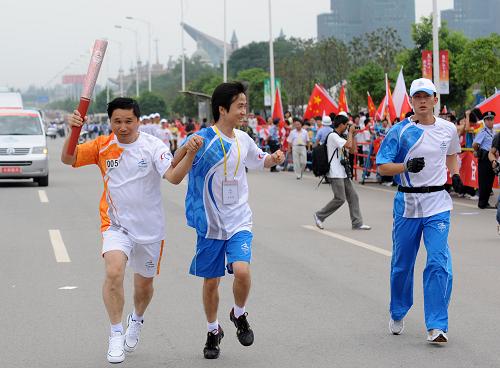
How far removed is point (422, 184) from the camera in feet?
24.8

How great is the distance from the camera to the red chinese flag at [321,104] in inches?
1107

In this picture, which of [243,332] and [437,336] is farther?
[437,336]

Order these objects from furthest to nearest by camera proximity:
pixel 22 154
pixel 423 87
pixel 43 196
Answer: pixel 22 154 → pixel 43 196 → pixel 423 87

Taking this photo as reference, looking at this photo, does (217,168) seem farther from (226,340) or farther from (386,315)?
(386,315)

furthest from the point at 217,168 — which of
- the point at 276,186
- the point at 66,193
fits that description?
the point at 276,186

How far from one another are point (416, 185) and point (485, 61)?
89.0 feet

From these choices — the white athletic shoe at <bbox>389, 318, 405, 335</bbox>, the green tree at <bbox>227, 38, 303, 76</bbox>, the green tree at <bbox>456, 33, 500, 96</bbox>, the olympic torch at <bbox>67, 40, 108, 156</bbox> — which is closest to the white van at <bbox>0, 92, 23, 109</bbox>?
the green tree at <bbox>456, 33, 500, 96</bbox>

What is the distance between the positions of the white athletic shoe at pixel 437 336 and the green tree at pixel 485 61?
2729 cm

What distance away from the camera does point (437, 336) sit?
7.13 meters

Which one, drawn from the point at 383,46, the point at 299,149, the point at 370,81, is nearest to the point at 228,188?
the point at 299,149

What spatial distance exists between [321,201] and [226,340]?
1260cm

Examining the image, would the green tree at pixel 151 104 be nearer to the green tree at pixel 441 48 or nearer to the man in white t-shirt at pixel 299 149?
the green tree at pixel 441 48

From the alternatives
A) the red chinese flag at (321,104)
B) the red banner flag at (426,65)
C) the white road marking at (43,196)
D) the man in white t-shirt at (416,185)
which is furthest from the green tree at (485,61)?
the man in white t-shirt at (416,185)

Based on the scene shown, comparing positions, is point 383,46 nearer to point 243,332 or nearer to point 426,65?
point 426,65
